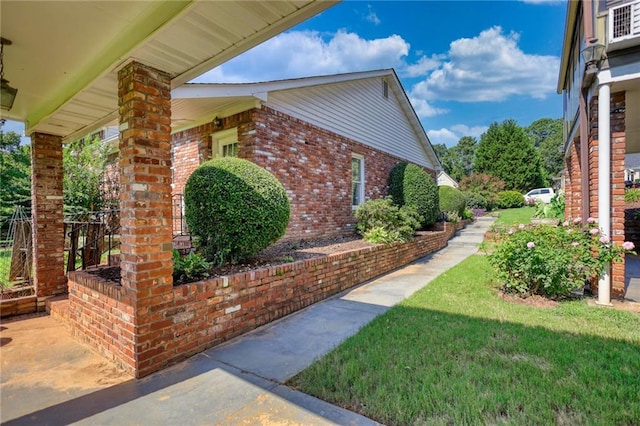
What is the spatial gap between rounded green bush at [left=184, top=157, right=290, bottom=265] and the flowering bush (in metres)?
3.88

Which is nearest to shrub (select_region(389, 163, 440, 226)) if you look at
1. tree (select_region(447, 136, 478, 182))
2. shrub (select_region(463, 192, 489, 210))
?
shrub (select_region(463, 192, 489, 210))

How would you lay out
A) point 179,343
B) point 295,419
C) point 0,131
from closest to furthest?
1. point 295,419
2. point 179,343
3. point 0,131

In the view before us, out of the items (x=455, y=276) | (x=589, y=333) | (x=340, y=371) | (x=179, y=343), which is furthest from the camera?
(x=455, y=276)

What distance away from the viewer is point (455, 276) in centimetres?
678

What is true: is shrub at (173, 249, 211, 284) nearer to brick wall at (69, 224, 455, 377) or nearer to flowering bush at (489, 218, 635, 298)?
brick wall at (69, 224, 455, 377)

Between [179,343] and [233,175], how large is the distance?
7.16 ft

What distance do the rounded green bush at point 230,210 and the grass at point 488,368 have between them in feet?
6.30

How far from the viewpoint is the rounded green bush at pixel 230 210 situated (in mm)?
4234

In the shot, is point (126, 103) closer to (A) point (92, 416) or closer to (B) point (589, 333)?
(A) point (92, 416)

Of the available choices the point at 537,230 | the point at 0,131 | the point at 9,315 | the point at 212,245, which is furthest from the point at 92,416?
the point at 0,131

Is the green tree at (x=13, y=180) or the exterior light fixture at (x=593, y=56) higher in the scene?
the exterior light fixture at (x=593, y=56)

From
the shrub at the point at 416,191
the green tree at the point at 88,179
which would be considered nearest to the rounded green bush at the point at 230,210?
the shrub at the point at 416,191

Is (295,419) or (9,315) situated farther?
(9,315)

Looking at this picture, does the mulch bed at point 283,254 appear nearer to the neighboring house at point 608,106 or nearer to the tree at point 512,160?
the neighboring house at point 608,106
